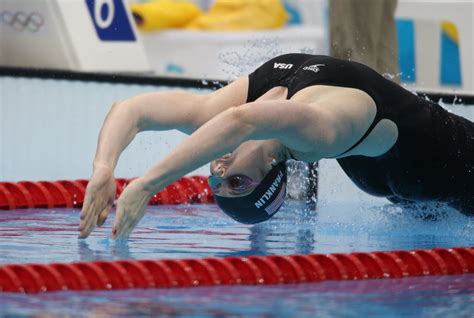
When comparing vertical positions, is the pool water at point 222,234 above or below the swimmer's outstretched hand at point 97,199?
below

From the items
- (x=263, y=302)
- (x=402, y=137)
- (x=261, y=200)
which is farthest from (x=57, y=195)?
(x=263, y=302)

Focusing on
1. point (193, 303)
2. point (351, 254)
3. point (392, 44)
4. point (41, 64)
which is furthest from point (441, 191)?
point (41, 64)

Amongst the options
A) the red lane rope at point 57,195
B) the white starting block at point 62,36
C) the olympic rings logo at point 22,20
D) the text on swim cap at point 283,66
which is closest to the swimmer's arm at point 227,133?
the text on swim cap at point 283,66

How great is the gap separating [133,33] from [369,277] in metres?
4.60

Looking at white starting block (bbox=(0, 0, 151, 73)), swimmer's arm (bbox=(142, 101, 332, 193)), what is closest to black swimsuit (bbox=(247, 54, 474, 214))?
swimmer's arm (bbox=(142, 101, 332, 193))

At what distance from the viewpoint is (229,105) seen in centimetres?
423

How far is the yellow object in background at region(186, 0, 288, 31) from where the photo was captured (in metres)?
11.8

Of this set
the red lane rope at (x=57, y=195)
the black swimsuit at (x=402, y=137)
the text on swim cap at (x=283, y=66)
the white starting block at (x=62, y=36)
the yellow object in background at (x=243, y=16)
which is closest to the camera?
the black swimsuit at (x=402, y=137)

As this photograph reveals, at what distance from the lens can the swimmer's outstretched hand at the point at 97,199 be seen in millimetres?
3545

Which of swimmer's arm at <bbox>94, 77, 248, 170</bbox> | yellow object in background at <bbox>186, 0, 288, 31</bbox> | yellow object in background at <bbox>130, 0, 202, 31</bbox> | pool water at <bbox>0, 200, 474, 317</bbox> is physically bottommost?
yellow object in background at <bbox>186, 0, 288, 31</bbox>

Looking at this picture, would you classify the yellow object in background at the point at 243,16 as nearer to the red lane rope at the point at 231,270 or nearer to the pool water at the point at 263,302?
the red lane rope at the point at 231,270

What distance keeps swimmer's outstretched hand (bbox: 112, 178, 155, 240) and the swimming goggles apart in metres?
0.46

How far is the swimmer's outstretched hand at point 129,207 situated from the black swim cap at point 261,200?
20.6 inches

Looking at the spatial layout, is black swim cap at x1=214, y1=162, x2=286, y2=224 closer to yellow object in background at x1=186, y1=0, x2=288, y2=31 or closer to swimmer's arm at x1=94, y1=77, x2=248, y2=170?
swimmer's arm at x1=94, y1=77, x2=248, y2=170
